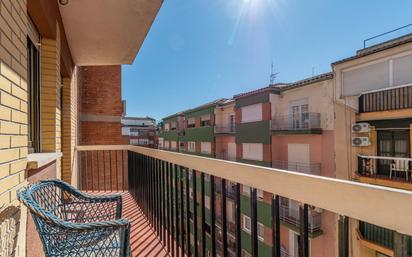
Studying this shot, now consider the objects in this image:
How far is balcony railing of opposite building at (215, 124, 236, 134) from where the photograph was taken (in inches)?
551

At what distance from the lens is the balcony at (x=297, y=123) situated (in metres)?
8.88

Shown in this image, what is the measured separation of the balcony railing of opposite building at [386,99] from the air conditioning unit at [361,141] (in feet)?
3.30

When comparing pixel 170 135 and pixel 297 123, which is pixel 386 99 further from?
pixel 170 135

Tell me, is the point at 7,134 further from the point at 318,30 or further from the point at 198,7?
the point at 318,30

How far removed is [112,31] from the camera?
3201mm

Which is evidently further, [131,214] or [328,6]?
[328,6]

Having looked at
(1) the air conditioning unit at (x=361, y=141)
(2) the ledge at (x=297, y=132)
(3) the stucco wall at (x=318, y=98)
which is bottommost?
(1) the air conditioning unit at (x=361, y=141)

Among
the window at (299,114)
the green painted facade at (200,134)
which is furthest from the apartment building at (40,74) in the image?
the green painted facade at (200,134)

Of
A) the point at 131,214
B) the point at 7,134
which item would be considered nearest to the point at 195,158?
the point at 7,134

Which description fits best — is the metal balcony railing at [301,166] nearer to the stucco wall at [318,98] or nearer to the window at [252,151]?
the window at [252,151]

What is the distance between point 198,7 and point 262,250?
11.2 meters

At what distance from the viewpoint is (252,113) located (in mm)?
11781

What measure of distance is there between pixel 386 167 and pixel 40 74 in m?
9.29

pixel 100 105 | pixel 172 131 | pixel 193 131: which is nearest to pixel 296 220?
pixel 100 105
